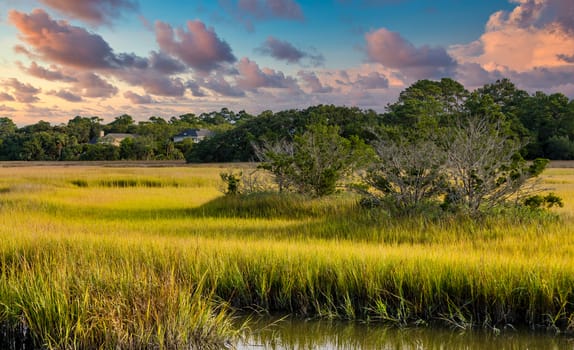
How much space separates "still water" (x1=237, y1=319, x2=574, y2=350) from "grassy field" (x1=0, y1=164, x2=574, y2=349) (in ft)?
0.80

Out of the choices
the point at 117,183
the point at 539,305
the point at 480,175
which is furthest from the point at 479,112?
the point at 539,305

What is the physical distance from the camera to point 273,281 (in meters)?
→ 8.60

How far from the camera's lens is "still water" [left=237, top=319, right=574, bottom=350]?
6941 millimetres

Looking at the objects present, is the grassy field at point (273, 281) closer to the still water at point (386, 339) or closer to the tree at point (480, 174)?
the still water at point (386, 339)

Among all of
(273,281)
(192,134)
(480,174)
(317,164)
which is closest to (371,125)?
(317,164)

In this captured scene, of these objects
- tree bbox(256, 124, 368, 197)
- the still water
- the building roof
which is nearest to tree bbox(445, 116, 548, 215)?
tree bbox(256, 124, 368, 197)

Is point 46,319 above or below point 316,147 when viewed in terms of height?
below

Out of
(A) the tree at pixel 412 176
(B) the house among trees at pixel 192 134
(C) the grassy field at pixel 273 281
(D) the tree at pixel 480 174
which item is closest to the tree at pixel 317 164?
(A) the tree at pixel 412 176

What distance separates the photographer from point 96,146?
8319 cm

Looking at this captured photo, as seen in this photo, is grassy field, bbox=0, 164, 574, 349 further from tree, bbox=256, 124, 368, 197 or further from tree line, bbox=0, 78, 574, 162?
tree line, bbox=0, 78, 574, 162

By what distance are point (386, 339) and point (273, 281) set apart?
2105 millimetres

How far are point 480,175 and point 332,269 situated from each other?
6663mm

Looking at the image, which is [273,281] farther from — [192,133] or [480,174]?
[192,133]

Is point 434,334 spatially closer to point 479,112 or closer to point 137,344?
point 137,344
